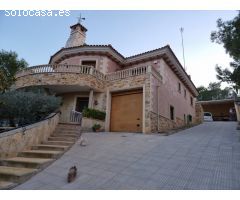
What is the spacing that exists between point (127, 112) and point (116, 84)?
6.81 feet

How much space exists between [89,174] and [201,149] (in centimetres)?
393

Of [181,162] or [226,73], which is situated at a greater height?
[226,73]

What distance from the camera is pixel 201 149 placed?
6277mm

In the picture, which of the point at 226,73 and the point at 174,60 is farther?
the point at 174,60

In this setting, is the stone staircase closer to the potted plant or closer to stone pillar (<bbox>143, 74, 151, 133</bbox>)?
the potted plant

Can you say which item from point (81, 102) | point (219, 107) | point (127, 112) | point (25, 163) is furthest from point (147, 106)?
point (219, 107)

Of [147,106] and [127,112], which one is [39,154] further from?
[127,112]

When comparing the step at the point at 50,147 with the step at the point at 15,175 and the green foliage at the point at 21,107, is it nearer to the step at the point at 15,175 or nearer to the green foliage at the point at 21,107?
the step at the point at 15,175

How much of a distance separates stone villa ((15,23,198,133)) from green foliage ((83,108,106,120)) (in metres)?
0.46

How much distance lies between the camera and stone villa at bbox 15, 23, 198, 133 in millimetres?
11297

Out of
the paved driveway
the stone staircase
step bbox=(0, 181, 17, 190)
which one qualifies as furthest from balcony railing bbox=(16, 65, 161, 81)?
step bbox=(0, 181, 17, 190)

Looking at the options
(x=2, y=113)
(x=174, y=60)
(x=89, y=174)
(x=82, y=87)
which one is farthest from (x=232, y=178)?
(x=174, y=60)

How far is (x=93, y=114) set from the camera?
1138 centimetres

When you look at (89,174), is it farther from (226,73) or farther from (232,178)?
(226,73)
